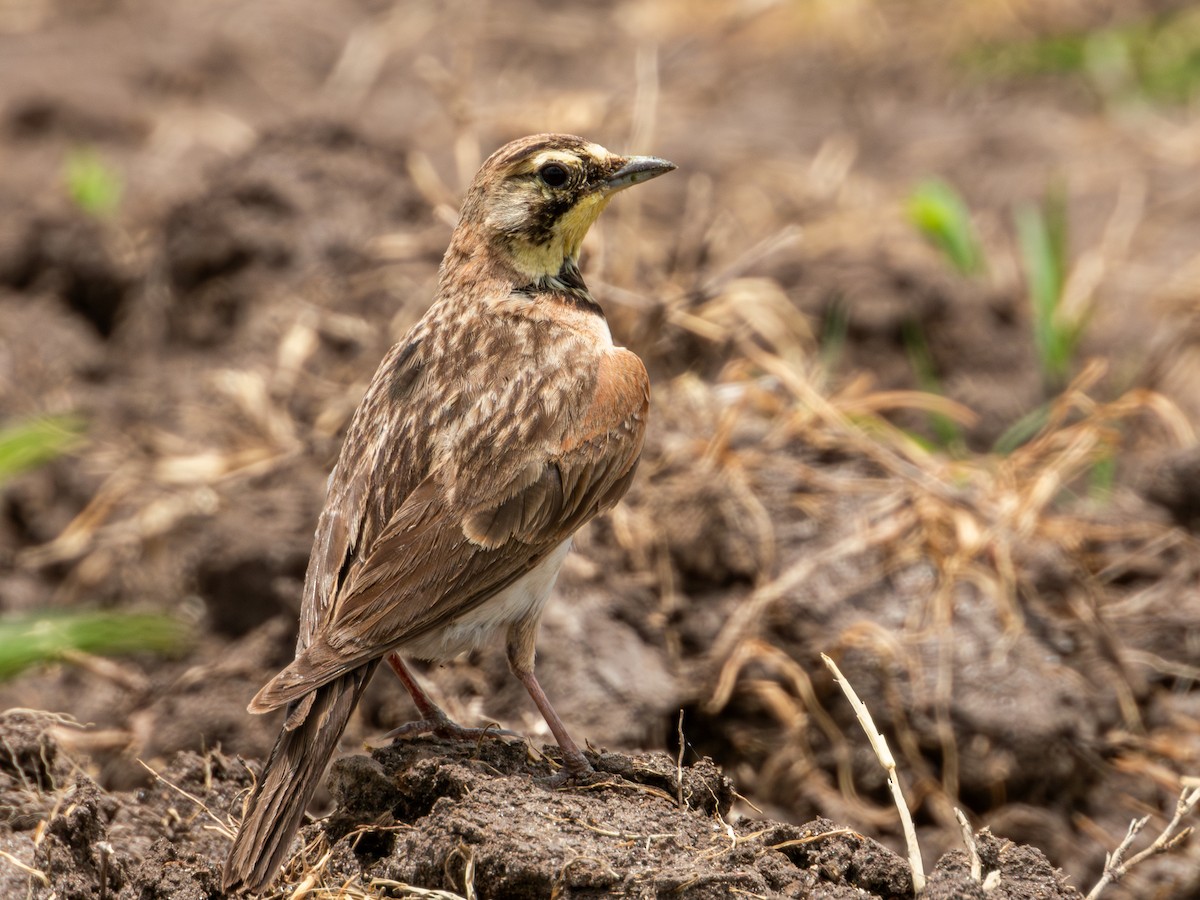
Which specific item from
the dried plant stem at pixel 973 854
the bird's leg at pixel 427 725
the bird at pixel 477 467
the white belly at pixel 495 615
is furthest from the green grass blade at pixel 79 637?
the dried plant stem at pixel 973 854

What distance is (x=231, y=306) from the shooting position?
27.3ft

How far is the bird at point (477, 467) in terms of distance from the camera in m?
4.12

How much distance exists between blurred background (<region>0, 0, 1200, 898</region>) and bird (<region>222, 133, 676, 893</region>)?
1.07 metres

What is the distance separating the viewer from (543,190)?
502 centimetres

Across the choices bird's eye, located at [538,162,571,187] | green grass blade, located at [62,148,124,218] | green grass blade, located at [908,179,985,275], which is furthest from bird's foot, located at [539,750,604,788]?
green grass blade, located at [62,148,124,218]

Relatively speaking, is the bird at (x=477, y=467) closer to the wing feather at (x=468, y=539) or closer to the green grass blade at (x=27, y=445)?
the wing feather at (x=468, y=539)

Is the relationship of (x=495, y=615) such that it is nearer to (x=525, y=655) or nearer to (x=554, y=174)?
(x=525, y=655)

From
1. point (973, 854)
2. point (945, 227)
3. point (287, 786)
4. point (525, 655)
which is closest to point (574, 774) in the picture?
point (525, 655)

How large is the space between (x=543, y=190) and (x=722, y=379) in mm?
2174

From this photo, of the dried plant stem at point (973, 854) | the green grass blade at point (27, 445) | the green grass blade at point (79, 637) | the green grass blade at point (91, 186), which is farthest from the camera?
the green grass blade at point (91, 186)

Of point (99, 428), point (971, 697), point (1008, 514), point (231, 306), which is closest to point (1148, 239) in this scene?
point (1008, 514)

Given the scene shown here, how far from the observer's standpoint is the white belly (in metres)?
4.49

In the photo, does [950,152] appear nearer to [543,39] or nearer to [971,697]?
[543,39]

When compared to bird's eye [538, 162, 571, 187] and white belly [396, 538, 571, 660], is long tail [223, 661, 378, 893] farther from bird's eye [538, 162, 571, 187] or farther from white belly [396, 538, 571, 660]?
bird's eye [538, 162, 571, 187]
